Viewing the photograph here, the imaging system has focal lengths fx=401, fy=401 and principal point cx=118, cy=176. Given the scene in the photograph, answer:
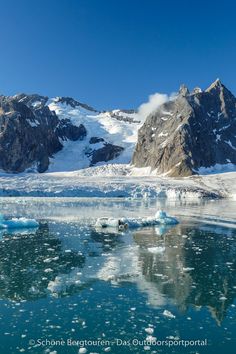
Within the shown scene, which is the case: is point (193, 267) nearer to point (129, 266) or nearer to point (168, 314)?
point (129, 266)

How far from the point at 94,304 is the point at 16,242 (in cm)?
1541

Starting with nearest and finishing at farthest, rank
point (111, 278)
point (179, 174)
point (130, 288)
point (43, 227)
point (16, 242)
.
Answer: point (130, 288), point (111, 278), point (16, 242), point (43, 227), point (179, 174)

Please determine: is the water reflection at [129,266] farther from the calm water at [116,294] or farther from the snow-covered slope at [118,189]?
the snow-covered slope at [118,189]

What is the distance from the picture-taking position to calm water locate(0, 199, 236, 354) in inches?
529

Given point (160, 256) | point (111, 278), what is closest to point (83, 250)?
point (160, 256)

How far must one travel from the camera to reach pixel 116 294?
18109 mm

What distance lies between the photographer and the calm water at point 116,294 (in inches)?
529

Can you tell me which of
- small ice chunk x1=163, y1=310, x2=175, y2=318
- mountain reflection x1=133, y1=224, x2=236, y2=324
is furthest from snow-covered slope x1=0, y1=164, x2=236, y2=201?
small ice chunk x1=163, y1=310, x2=175, y2=318

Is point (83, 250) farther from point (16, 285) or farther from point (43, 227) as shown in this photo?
point (43, 227)

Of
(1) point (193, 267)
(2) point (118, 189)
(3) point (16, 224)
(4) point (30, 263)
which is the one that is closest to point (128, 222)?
(3) point (16, 224)

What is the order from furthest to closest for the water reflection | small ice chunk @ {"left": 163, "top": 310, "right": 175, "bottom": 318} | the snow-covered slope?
the snow-covered slope < the water reflection < small ice chunk @ {"left": 163, "top": 310, "right": 175, "bottom": 318}

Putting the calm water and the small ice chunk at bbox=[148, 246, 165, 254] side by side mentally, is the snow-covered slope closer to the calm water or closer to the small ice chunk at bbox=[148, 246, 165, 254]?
the calm water

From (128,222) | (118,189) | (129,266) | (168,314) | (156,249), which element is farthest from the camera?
(118,189)

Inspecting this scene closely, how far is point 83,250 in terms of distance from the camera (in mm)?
28109
